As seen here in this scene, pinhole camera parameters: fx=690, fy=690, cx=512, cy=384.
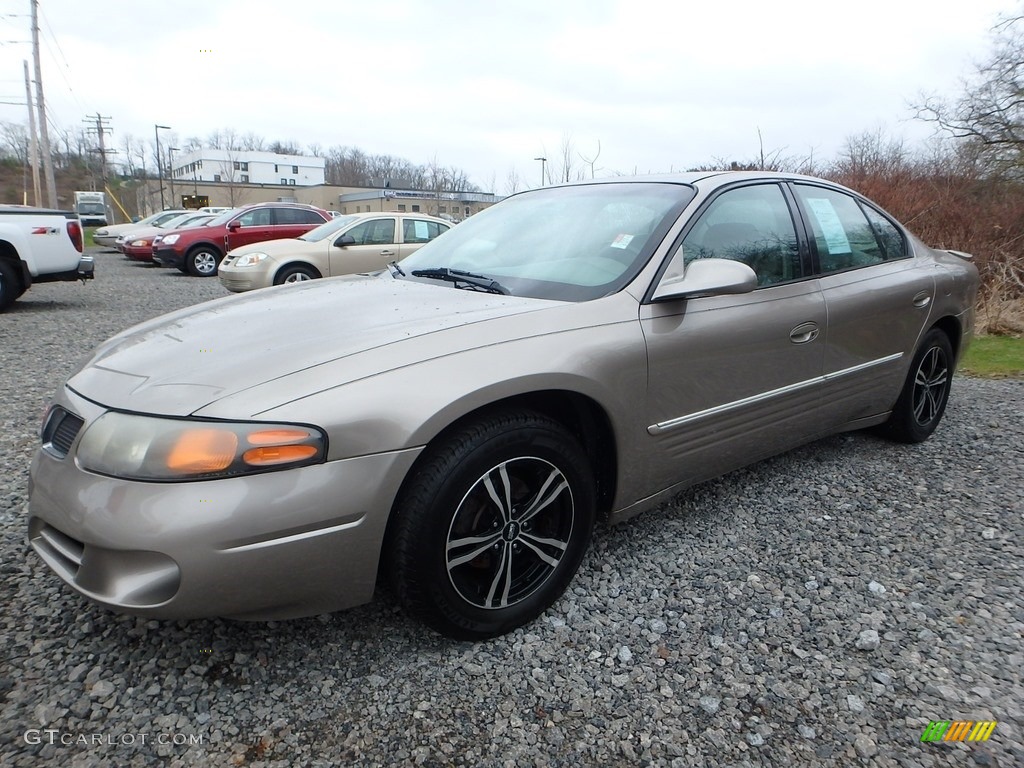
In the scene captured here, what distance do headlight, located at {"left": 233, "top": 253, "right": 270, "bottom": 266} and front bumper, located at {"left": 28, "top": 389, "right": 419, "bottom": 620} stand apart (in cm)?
879

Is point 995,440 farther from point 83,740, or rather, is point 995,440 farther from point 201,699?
point 83,740

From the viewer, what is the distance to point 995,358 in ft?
23.3

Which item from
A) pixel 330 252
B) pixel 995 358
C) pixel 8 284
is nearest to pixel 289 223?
pixel 330 252

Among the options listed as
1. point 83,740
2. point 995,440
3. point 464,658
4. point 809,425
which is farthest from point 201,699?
point 995,440

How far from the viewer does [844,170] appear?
49.5 feet

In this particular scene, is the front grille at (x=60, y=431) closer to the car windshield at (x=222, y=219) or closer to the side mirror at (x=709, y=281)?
the side mirror at (x=709, y=281)

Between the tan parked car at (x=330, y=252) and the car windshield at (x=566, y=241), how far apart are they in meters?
7.28

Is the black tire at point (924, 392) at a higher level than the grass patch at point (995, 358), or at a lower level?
higher

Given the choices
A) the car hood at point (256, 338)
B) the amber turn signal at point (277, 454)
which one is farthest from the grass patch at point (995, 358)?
the amber turn signal at point (277, 454)

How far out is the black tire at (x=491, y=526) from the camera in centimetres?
197

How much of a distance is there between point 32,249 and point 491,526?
30.8ft

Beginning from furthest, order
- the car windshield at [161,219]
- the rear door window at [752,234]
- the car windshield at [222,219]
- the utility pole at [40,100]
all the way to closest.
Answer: the utility pole at [40,100]
the car windshield at [161,219]
the car windshield at [222,219]
the rear door window at [752,234]

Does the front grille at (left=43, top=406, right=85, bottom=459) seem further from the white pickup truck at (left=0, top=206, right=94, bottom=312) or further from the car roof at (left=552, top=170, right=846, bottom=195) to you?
the white pickup truck at (left=0, top=206, right=94, bottom=312)

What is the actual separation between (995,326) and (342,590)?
9.96 meters
